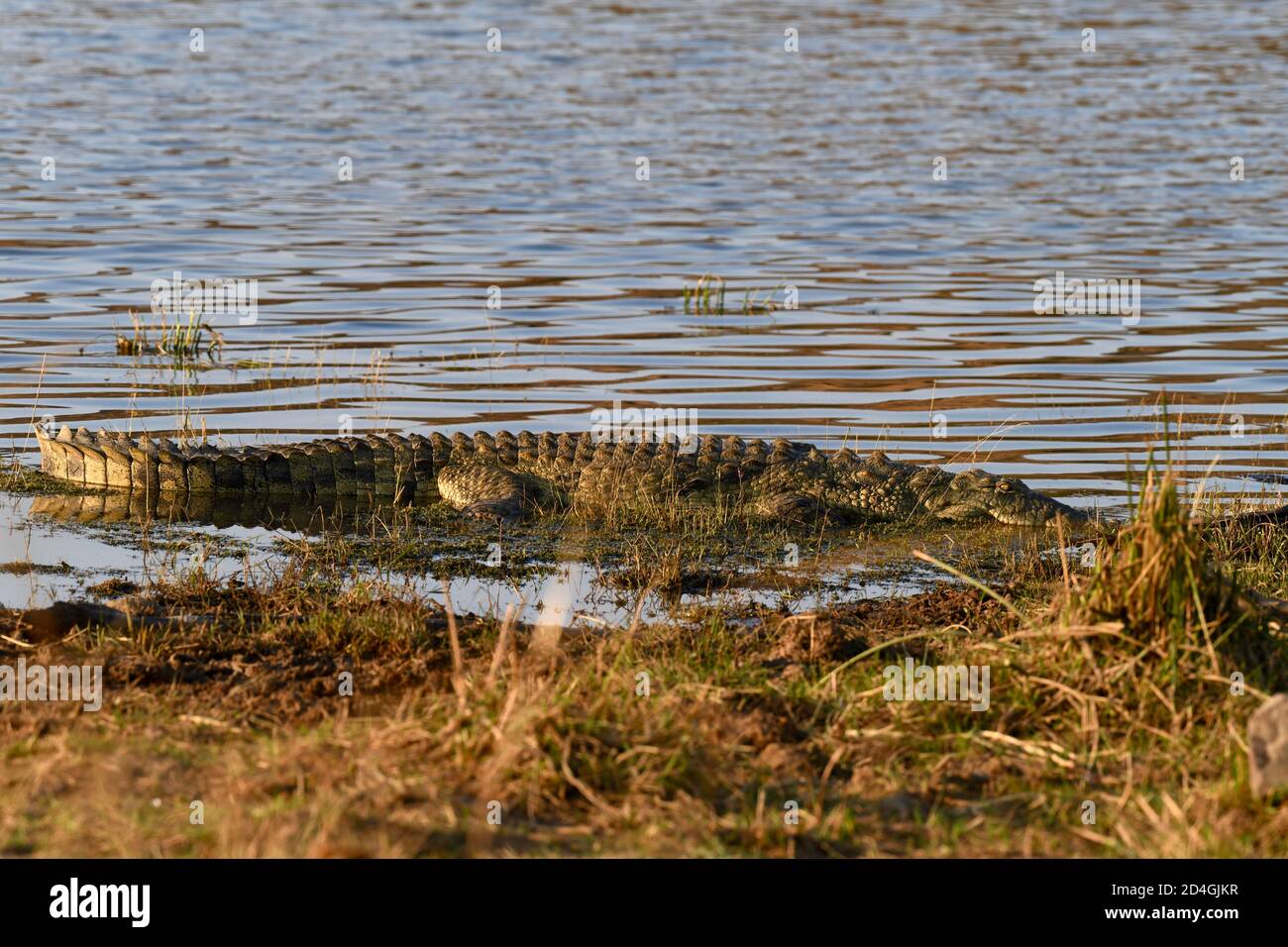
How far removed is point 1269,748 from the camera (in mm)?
4293

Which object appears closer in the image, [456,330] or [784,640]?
[784,640]

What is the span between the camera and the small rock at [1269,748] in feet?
14.0

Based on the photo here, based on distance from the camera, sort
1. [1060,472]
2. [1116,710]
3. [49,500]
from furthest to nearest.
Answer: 1. [1060,472]
2. [49,500]
3. [1116,710]

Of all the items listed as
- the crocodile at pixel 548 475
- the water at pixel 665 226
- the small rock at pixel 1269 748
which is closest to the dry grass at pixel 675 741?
the small rock at pixel 1269 748

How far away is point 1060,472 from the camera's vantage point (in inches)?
375

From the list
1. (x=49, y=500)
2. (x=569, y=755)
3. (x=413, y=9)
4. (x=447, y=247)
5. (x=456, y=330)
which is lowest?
(x=569, y=755)

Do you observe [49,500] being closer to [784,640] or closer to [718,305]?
[784,640]

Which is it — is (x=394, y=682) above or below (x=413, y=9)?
below

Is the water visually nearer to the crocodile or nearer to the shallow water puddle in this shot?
the crocodile

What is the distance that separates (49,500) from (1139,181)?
48.0 feet

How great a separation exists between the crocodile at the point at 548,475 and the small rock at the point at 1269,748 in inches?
165

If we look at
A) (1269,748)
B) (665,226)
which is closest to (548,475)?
(1269,748)

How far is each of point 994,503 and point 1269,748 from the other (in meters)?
4.31
